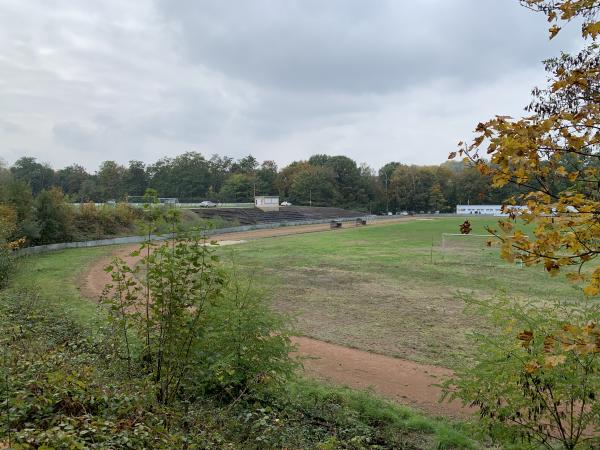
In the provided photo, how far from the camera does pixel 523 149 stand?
112 inches

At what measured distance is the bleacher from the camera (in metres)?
61.8

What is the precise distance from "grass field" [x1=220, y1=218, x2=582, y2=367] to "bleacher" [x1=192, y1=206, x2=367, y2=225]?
91.2ft

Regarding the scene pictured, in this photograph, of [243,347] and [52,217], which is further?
[52,217]

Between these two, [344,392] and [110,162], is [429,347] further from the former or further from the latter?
[110,162]

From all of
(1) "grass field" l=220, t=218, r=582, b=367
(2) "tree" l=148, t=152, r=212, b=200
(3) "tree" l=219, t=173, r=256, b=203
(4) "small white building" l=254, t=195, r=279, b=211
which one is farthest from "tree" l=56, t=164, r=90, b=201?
(1) "grass field" l=220, t=218, r=582, b=367

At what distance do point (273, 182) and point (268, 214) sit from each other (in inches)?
1495

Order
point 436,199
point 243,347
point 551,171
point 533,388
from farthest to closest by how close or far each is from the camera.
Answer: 1. point 436,199
2. point 243,347
3. point 533,388
4. point 551,171

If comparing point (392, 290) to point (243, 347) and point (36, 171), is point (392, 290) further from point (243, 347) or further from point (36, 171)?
point (36, 171)

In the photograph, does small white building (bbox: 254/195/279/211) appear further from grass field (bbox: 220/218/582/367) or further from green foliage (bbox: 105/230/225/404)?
green foliage (bbox: 105/230/225/404)

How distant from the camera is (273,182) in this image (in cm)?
10894

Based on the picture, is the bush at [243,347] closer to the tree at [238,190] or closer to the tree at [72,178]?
the tree at [238,190]

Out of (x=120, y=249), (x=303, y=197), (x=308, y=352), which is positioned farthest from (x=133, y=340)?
(x=303, y=197)

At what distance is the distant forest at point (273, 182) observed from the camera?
95.4 meters

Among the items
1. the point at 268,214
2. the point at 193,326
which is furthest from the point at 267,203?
the point at 193,326
